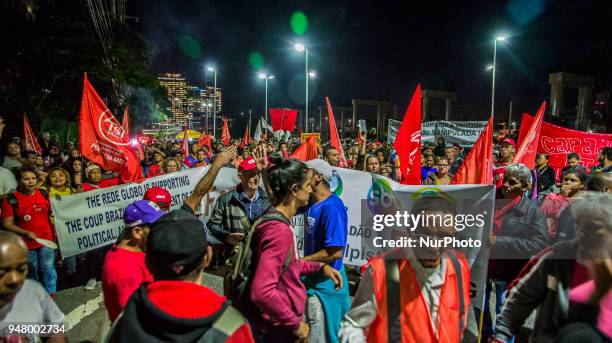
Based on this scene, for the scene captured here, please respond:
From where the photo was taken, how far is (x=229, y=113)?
68000mm

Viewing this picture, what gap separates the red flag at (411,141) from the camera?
250 inches

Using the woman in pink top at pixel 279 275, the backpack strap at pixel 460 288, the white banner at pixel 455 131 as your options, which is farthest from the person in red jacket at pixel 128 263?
the white banner at pixel 455 131

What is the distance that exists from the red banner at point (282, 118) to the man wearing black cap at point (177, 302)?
1652 centimetres

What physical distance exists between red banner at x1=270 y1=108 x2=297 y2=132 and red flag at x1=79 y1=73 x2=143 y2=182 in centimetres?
1193

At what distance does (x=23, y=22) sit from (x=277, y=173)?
58.3 feet

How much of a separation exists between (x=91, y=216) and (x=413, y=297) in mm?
4680

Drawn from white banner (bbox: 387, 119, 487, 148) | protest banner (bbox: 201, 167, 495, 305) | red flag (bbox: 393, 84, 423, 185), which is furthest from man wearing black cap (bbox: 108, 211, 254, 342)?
white banner (bbox: 387, 119, 487, 148)

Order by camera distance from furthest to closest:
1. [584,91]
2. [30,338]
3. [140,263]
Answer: [584,91], [140,263], [30,338]

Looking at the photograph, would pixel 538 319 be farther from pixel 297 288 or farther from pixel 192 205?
pixel 192 205

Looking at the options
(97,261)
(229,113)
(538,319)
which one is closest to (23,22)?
(97,261)

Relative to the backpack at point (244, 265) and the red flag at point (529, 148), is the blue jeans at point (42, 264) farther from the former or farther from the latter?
the red flag at point (529, 148)

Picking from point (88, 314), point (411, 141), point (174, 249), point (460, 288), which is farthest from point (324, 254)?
point (411, 141)

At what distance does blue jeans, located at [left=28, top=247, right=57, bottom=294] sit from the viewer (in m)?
4.98

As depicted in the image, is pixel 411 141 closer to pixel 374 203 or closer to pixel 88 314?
pixel 374 203
